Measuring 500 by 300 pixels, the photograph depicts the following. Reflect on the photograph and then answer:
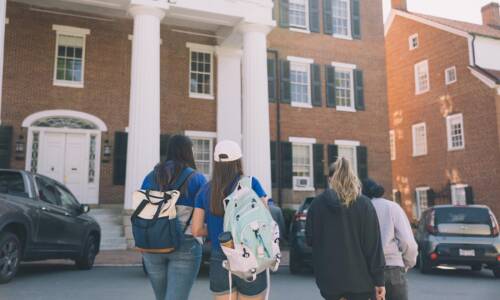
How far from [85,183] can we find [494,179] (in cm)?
1774

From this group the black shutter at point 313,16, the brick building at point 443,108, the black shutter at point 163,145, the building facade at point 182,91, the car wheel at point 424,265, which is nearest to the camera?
the car wheel at point 424,265

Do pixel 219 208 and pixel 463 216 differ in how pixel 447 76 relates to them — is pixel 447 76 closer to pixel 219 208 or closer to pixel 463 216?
pixel 463 216

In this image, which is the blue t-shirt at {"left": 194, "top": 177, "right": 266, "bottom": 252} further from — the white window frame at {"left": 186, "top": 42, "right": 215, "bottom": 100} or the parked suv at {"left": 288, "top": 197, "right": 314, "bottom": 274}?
the white window frame at {"left": 186, "top": 42, "right": 215, "bottom": 100}

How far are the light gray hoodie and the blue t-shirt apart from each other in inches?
52.2

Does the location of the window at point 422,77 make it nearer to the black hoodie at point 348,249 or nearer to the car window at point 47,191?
the car window at point 47,191

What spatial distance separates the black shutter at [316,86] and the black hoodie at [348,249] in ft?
58.6

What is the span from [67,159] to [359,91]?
41.2 ft

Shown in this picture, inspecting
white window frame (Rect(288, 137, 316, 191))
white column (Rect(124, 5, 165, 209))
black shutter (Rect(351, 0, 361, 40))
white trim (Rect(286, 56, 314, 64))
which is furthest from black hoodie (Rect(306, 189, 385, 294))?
black shutter (Rect(351, 0, 361, 40))

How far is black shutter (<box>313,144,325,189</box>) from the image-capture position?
20625 mm

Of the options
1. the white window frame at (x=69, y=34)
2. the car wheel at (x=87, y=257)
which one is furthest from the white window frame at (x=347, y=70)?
the car wheel at (x=87, y=257)

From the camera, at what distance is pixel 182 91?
18891mm

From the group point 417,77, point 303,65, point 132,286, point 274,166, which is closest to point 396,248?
point 132,286

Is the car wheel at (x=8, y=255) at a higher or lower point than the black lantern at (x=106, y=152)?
lower

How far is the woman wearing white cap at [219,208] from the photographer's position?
3.15 meters
